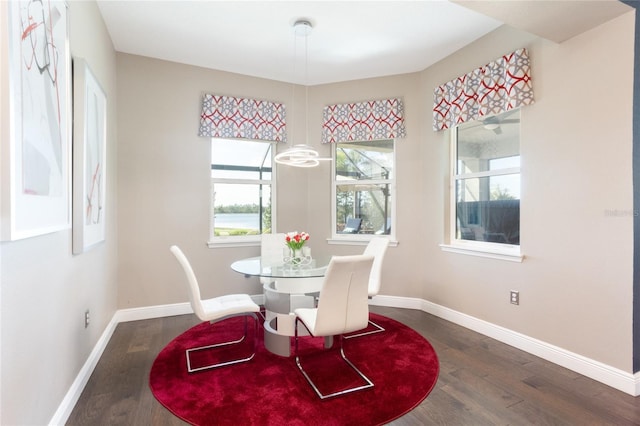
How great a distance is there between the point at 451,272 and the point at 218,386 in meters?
2.55

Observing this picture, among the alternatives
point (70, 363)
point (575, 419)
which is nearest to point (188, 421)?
point (70, 363)

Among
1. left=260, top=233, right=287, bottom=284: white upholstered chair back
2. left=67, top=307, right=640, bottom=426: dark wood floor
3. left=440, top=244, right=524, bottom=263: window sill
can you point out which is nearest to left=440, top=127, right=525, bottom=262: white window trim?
left=440, top=244, right=524, bottom=263: window sill

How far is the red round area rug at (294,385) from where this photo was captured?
1.93m

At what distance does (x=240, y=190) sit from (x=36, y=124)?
270cm

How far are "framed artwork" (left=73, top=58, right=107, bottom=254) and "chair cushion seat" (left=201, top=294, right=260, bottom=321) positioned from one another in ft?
3.08

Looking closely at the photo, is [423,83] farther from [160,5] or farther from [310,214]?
[160,5]

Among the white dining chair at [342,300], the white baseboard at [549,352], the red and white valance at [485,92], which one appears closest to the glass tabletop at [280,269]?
the white dining chair at [342,300]

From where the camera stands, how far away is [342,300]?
2.13 m

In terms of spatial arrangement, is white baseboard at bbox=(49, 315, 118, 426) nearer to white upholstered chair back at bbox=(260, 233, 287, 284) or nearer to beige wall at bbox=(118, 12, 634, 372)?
beige wall at bbox=(118, 12, 634, 372)

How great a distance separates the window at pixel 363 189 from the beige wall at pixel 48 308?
267 cm

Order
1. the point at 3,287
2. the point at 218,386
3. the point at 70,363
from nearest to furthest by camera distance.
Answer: the point at 3,287, the point at 70,363, the point at 218,386

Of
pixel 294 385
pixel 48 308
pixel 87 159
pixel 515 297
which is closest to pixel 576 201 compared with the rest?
pixel 515 297

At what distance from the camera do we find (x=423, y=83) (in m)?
3.89

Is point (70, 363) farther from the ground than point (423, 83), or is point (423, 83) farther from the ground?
point (423, 83)
